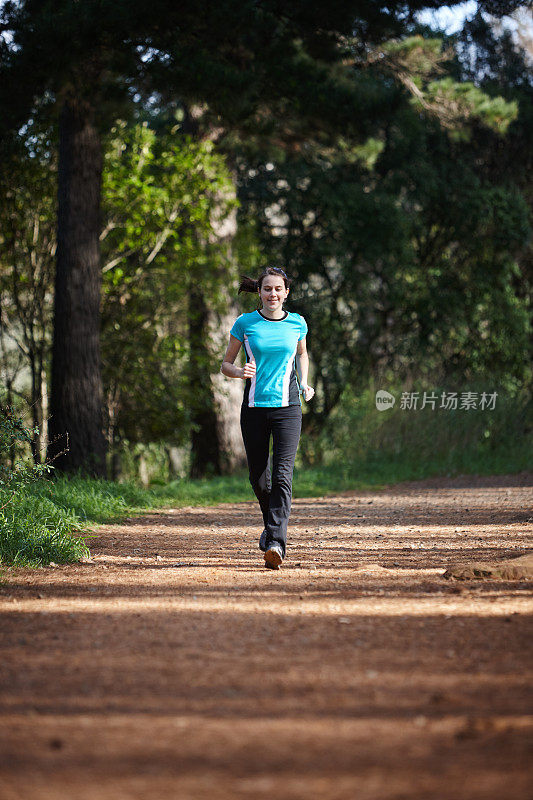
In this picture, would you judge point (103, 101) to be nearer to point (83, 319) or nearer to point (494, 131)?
point (83, 319)

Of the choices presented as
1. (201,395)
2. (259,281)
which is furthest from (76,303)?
(259,281)

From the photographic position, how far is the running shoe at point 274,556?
238 inches

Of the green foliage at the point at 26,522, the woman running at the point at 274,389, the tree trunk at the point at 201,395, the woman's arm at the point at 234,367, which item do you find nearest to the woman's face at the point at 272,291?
the woman running at the point at 274,389

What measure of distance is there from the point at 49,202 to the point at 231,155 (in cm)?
415

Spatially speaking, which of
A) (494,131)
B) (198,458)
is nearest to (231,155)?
(198,458)

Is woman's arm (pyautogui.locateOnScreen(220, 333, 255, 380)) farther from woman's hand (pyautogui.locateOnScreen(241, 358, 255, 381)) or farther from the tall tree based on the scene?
the tall tree

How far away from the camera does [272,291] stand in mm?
6188

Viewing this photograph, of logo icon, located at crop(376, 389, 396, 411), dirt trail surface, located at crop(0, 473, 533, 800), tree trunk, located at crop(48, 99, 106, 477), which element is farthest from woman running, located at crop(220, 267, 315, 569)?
logo icon, located at crop(376, 389, 396, 411)

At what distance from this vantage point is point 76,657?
3932 mm

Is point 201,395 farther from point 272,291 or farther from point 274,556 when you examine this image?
point 274,556

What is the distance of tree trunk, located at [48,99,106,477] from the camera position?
1070 cm

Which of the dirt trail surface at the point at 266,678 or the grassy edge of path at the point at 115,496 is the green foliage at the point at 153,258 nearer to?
the grassy edge of path at the point at 115,496

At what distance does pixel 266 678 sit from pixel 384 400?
11487 millimetres

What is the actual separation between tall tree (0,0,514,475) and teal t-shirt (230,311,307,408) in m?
4.63
